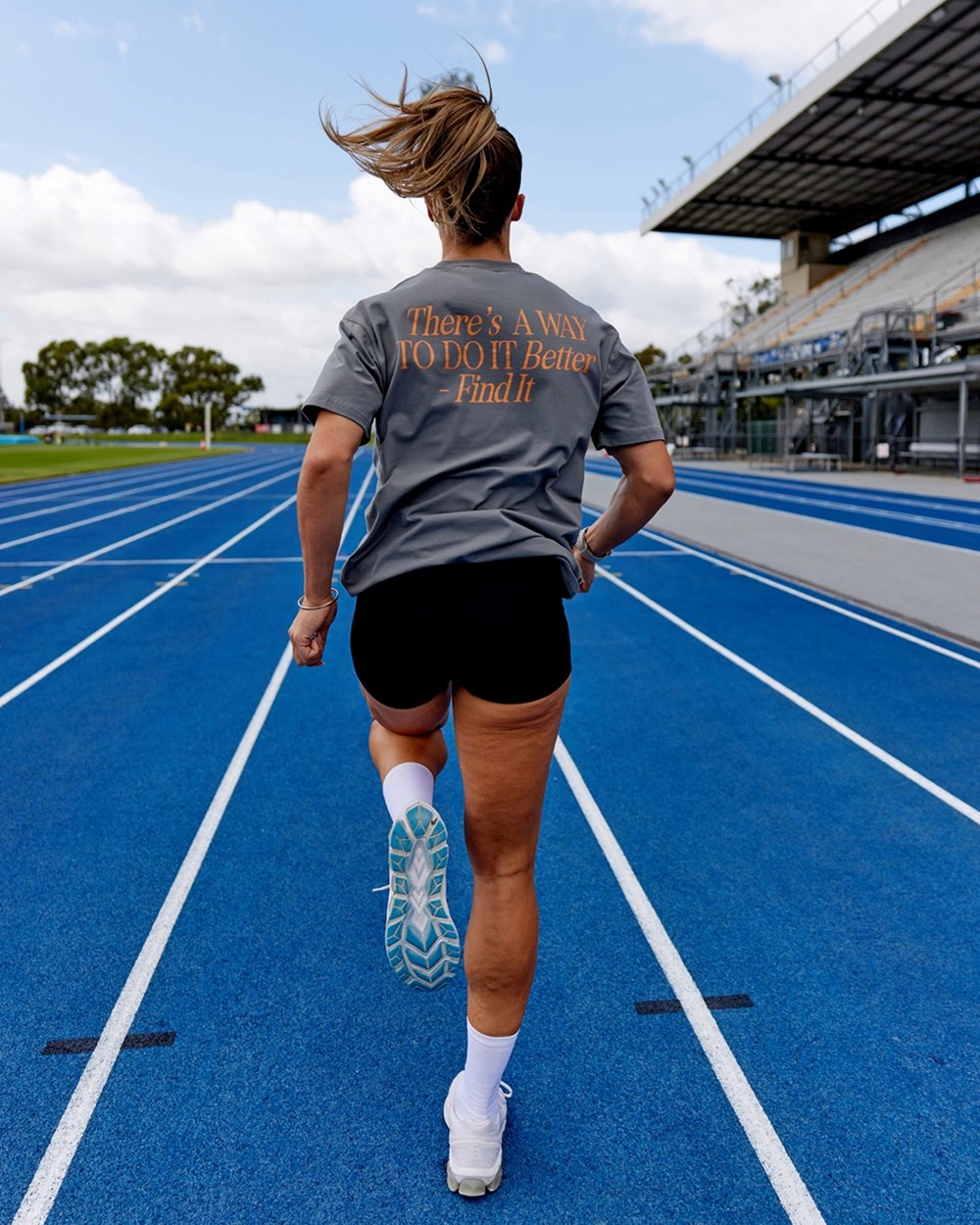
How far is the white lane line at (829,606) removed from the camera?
21.8ft

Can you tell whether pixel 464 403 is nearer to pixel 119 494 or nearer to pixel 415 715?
pixel 415 715

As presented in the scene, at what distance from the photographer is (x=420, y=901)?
1.90 metres

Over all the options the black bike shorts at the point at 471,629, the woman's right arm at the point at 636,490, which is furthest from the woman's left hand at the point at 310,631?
the woman's right arm at the point at 636,490

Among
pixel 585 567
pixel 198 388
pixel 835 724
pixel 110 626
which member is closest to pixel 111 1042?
pixel 585 567

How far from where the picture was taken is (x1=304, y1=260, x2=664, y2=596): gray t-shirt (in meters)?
1.74

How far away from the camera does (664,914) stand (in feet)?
10.3

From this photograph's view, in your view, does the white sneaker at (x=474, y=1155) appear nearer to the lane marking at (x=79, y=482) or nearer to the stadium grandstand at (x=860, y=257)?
the lane marking at (x=79, y=482)

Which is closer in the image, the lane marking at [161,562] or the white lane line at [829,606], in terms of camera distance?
the white lane line at [829,606]

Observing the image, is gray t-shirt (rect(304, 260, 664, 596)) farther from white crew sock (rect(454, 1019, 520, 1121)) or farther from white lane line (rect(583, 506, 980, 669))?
white lane line (rect(583, 506, 980, 669))

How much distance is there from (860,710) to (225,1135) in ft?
14.2

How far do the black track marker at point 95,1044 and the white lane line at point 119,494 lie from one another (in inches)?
609

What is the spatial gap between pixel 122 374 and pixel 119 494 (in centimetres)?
8845

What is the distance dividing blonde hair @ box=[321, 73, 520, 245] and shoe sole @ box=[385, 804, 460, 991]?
1.20 meters

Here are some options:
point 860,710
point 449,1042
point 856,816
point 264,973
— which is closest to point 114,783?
point 264,973
